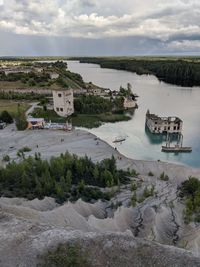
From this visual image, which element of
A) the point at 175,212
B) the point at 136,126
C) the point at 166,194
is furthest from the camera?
the point at 136,126

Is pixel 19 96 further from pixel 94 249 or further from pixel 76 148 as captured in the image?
pixel 94 249

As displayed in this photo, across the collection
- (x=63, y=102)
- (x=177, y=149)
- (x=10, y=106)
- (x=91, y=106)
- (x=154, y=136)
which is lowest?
(x=154, y=136)

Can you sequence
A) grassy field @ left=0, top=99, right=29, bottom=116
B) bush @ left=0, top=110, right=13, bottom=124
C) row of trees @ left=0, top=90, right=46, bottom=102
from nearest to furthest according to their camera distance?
bush @ left=0, top=110, right=13, bottom=124 → grassy field @ left=0, top=99, right=29, bottom=116 → row of trees @ left=0, top=90, right=46, bottom=102

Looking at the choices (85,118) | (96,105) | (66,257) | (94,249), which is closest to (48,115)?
(85,118)

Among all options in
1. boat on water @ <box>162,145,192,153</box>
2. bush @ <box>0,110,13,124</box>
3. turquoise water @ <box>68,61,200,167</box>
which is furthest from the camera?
bush @ <box>0,110,13,124</box>

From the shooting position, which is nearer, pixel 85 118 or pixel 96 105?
pixel 85 118

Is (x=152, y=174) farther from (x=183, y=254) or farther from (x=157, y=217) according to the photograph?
(x=183, y=254)

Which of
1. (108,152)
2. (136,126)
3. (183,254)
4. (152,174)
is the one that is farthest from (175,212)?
(136,126)

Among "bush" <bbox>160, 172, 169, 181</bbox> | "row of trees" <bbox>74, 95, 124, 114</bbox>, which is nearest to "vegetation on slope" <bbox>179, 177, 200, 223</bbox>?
"bush" <bbox>160, 172, 169, 181</bbox>

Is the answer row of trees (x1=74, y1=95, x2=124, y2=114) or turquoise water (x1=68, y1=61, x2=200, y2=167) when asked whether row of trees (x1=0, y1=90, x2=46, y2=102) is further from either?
turquoise water (x1=68, y1=61, x2=200, y2=167)
